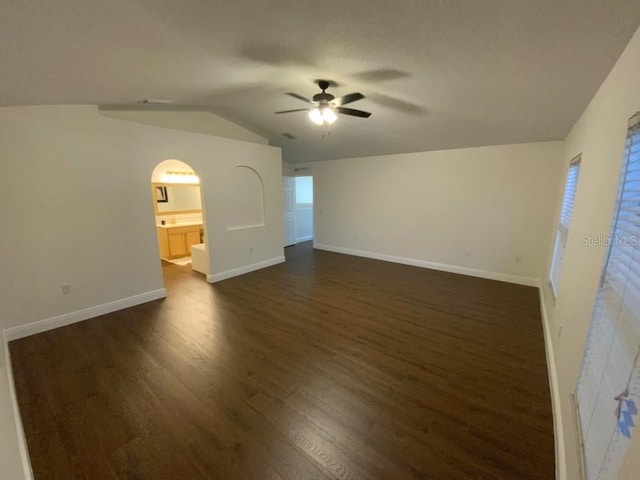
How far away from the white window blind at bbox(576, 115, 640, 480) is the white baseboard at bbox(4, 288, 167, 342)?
469 centimetres

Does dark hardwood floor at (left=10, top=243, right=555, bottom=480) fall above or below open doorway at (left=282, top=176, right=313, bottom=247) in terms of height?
below

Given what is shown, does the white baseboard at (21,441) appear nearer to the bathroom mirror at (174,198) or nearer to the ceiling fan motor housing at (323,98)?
the ceiling fan motor housing at (323,98)

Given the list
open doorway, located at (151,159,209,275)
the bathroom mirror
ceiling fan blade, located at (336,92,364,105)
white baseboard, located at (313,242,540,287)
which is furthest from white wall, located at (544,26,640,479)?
the bathroom mirror

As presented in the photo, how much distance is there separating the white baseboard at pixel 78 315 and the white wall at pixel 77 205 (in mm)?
56

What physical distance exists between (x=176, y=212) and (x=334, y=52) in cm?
597

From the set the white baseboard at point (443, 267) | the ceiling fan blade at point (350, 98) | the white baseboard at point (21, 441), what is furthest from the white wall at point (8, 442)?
the white baseboard at point (443, 267)

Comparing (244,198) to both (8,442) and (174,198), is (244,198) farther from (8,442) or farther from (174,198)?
(8,442)

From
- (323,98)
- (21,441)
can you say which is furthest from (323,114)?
(21,441)

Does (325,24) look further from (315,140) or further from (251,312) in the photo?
(315,140)

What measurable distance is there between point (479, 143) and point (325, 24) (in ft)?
12.4

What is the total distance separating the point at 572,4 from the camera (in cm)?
141

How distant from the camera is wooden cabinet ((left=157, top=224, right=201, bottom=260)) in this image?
240 inches

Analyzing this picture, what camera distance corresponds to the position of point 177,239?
247 inches

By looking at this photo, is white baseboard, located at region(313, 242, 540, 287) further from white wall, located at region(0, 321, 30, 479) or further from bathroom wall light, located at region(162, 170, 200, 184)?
white wall, located at region(0, 321, 30, 479)
